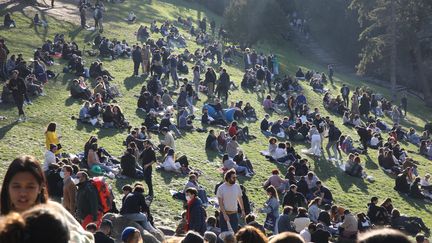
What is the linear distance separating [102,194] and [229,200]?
111 inches

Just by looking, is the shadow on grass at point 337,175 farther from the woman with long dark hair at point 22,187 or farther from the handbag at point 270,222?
the woman with long dark hair at point 22,187

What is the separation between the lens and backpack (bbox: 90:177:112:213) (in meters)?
13.1

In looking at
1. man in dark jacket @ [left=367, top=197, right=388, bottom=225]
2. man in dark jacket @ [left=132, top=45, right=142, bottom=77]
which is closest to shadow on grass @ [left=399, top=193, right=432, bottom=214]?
man in dark jacket @ [left=367, top=197, right=388, bottom=225]

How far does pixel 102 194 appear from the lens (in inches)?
524

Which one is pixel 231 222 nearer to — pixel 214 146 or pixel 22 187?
pixel 22 187

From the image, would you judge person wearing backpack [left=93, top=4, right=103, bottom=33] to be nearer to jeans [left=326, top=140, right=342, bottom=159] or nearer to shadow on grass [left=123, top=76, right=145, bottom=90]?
shadow on grass [left=123, top=76, right=145, bottom=90]

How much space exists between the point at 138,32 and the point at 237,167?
78.8ft

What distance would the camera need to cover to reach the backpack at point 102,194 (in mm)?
13092

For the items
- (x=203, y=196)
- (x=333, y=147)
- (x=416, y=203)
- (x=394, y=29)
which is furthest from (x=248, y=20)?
(x=203, y=196)

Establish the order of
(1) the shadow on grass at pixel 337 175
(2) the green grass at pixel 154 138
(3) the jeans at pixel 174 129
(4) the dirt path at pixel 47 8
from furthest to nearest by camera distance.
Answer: (4) the dirt path at pixel 47 8 → (3) the jeans at pixel 174 129 → (1) the shadow on grass at pixel 337 175 → (2) the green grass at pixel 154 138

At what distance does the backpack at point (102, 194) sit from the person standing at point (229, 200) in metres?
2.50

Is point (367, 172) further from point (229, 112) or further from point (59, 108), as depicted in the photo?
point (59, 108)

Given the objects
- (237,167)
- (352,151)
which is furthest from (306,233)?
(352,151)

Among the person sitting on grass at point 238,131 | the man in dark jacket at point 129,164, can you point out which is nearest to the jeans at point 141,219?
the man in dark jacket at point 129,164
